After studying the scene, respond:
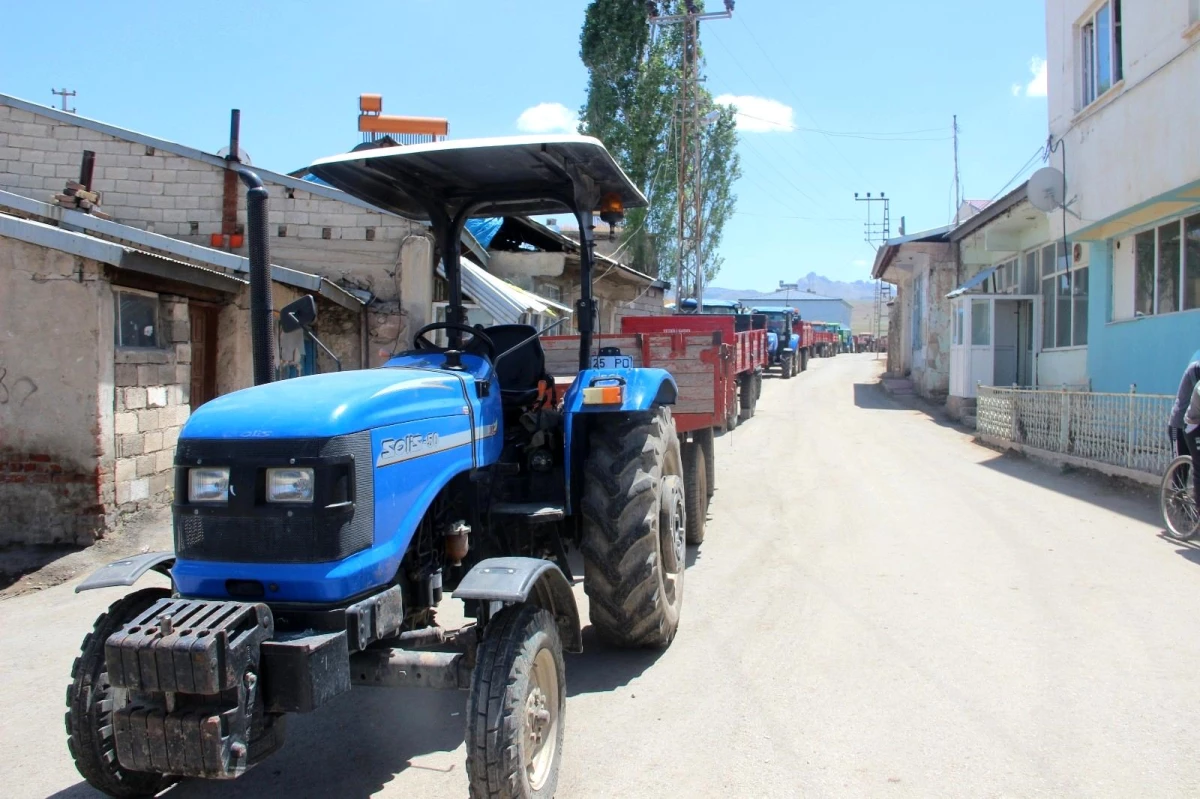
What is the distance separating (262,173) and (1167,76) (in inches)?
420

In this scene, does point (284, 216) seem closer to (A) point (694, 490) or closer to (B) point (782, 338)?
(A) point (694, 490)

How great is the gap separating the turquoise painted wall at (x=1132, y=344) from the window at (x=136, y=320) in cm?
1048

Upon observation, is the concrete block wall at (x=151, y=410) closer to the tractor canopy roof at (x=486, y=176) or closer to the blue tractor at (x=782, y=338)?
the tractor canopy roof at (x=486, y=176)

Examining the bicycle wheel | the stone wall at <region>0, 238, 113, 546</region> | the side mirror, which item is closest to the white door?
the bicycle wheel

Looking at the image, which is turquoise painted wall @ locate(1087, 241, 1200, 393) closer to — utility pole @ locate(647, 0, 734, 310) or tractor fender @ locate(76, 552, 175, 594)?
tractor fender @ locate(76, 552, 175, 594)

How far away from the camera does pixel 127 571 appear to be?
10.8 feet

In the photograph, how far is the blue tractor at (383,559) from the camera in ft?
9.12

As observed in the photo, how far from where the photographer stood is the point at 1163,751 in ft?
13.0

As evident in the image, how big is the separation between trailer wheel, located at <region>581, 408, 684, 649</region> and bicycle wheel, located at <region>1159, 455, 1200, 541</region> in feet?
17.1

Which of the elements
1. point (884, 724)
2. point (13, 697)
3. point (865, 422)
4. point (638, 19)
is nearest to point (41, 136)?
point (13, 697)

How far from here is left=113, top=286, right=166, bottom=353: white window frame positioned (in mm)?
8438

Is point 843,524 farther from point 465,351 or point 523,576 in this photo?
point 523,576

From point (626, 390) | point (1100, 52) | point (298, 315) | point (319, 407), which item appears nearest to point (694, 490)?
point (626, 390)

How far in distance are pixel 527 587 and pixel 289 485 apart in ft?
2.93
